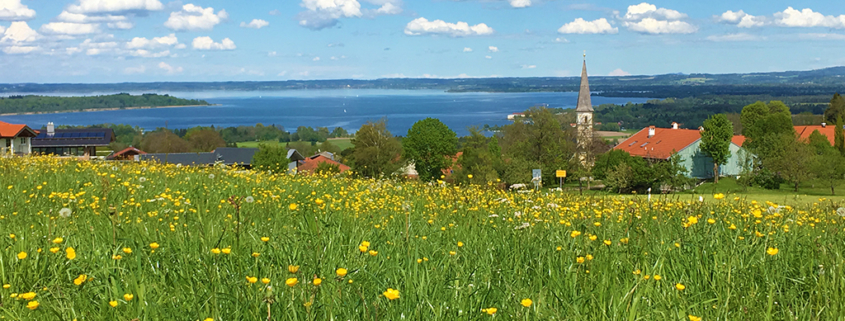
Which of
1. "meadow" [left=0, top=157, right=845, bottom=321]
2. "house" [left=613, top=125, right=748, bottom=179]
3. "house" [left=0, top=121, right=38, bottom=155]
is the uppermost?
"meadow" [left=0, top=157, right=845, bottom=321]

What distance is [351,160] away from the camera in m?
57.7

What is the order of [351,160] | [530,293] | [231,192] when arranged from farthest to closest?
[351,160] < [231,192] < [530,293]

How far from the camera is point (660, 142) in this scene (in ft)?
211

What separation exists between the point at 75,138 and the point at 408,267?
83398mm

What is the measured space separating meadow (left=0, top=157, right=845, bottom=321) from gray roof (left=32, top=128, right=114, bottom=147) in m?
76.3

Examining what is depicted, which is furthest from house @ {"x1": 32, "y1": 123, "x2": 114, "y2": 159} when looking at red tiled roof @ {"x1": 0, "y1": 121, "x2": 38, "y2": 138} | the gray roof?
red tiled roof @ {"x1": 0, "y1": 121, "x2": 38, "y2": 138}

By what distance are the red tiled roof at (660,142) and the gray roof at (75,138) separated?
61.6 meters

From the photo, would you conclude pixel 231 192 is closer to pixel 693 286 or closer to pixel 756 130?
pixel 693 286

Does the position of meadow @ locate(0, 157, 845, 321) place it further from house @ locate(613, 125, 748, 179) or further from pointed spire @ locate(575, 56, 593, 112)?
pointed spire @ locate(575, 56, 593, 112)

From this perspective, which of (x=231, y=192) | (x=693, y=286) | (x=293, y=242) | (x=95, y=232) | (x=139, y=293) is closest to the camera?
(x=139, y=293)

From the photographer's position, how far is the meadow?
264 cm

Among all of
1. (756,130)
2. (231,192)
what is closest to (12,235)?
(231,192)

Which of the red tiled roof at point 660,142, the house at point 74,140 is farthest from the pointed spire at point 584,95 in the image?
the house at point 74,140

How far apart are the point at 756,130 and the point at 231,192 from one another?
61.8m
